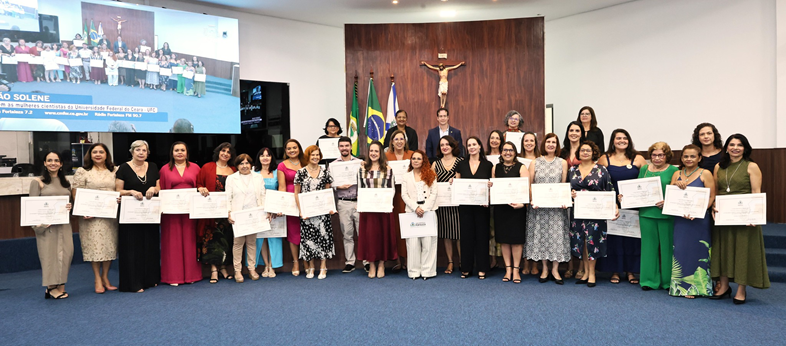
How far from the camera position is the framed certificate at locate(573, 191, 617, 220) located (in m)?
4.87

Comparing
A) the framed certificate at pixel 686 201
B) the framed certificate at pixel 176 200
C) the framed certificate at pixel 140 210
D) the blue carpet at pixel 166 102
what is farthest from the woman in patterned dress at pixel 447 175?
the blue carpet at pixel 166 102

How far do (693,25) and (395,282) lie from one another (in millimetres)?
6579

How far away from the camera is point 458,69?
9.12 meters

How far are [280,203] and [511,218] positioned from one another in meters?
2.53

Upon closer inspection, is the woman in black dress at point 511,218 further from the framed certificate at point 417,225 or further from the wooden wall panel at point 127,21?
the wooden wall panel at point 127,21

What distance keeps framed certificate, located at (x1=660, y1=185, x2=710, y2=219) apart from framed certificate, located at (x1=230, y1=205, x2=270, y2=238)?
4066 mm

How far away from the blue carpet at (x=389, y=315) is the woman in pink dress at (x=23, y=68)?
2.96m

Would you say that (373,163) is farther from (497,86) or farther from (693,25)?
(693,25)

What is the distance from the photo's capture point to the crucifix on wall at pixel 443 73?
8.98 meters

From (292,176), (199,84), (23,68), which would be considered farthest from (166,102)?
(292,176)

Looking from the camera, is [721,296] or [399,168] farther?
[399,168]

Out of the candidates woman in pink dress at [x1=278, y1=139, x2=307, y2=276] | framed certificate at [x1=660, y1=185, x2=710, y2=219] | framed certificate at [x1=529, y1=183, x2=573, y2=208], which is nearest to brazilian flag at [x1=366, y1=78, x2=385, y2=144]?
woman in pink dress at [x1=278, y1=139, x2=307, y2=276]

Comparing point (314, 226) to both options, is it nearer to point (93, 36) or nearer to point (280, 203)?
point (280, 203)

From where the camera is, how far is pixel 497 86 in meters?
9.01
